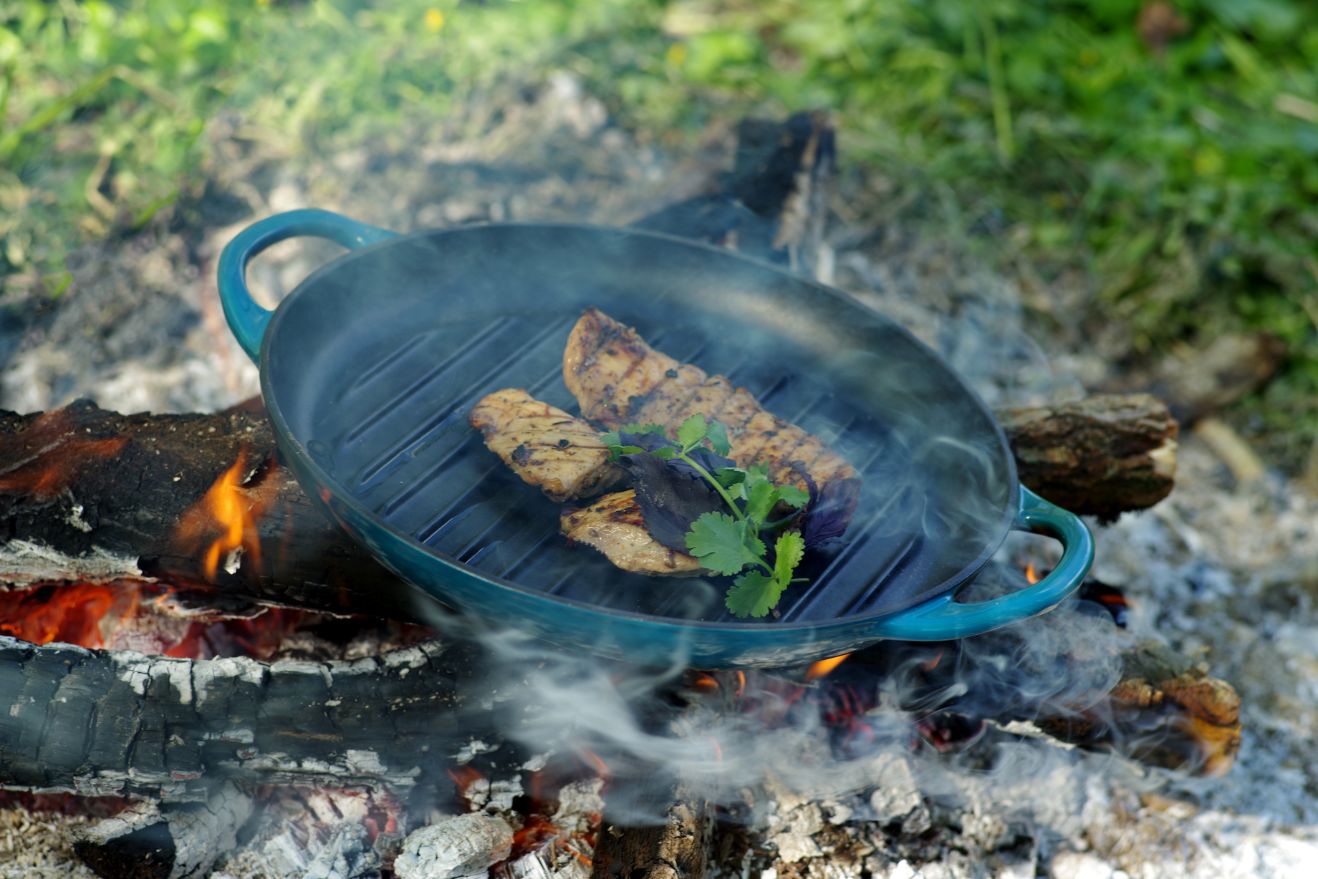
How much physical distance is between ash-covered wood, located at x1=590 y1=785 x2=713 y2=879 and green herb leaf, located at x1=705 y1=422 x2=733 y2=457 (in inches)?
31.2

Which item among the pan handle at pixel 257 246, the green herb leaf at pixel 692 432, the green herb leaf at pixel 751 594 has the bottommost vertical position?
the green herb leaf at pixel 751 594

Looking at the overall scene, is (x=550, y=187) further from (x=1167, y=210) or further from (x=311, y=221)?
(x=1167, y=210)

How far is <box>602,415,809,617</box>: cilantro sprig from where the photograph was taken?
2041mm

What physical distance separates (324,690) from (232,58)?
12.2 feet

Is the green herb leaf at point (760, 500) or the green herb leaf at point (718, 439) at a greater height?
the green herb leaf at point (718, 439)

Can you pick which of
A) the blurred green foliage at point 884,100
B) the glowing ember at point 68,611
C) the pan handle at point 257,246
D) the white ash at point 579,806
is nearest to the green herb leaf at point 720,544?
the white ash at point 579,806

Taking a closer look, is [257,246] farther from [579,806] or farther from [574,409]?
[579,806]

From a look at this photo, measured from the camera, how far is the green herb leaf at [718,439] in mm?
2250

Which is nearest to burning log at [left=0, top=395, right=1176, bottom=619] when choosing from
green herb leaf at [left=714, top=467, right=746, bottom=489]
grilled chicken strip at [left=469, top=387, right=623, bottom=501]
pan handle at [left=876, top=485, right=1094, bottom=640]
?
grilled chicken strip at [left=469, top=387, right=623, bottom=501]

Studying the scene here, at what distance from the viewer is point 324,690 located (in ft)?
7.45

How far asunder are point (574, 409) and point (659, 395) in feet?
0.80

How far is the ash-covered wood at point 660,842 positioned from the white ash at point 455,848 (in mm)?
235

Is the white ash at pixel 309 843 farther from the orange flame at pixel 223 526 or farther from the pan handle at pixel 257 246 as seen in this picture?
the pan handle at pixel 257 246

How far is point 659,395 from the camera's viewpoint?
251cm
